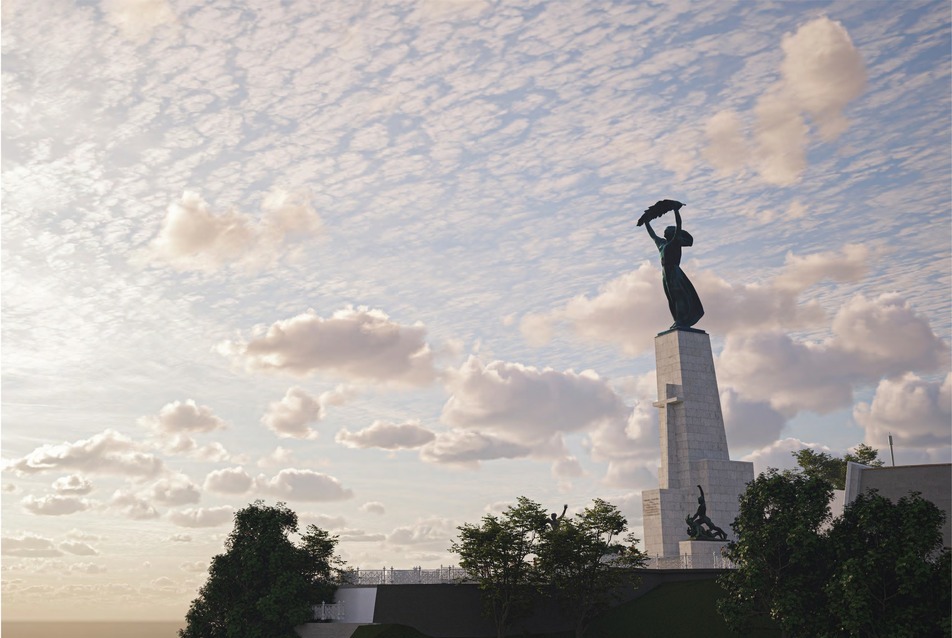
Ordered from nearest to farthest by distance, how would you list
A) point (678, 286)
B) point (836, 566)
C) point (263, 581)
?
point (836, 566) → point (263, 581) → point (678, 286)

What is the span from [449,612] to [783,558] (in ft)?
57.2

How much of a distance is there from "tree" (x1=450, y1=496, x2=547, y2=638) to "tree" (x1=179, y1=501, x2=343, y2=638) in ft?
23.2

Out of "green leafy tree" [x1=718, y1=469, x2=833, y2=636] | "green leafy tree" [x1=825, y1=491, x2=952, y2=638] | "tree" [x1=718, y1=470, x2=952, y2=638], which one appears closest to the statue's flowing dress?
"tree" [x1=718, y1=470, x2=952, y2=638]

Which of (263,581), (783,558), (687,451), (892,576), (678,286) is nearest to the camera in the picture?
(892,576)

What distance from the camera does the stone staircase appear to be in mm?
44219

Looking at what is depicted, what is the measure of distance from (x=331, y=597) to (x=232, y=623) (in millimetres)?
4915

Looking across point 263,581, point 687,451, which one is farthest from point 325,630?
point 687,451

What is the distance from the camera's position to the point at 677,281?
206 feet

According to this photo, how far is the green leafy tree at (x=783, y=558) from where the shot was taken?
33844 millimetres

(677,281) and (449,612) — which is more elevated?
(677,281)

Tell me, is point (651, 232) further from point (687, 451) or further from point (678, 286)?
point (687, 451)

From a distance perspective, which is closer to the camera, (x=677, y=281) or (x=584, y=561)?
(x=584, y=561)

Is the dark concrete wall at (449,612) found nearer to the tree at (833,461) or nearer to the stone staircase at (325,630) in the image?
the stone staircase at (325,630)

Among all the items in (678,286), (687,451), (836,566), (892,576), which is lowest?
(892,576)
